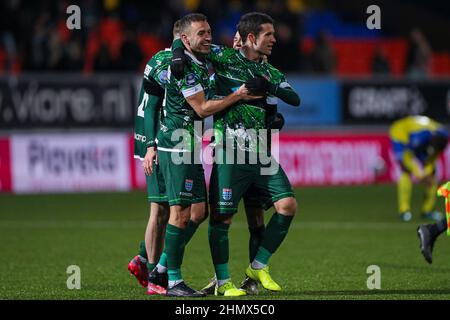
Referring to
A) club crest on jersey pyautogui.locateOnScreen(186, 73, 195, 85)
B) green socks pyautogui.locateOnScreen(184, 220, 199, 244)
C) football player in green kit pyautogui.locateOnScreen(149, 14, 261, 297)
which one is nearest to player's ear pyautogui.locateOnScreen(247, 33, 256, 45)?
football player in green kit pyautogui.locateOnScreen(149, 14, 261, 297)

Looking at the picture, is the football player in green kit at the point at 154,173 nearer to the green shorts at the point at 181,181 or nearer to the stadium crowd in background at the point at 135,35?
the green shorts at the point at 181,181

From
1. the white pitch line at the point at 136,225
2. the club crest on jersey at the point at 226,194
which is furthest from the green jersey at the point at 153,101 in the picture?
the white pitch line at the point at 136,225

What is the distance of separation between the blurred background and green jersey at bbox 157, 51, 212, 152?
10.8 metres

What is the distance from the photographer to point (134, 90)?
852 inches

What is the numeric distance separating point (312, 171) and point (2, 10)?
7.46 meters

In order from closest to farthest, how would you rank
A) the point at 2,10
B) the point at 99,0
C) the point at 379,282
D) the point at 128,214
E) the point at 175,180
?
the point at 175,180
the point at 379,282
the point at 128,214
the point at 2,10
the point at 99,0

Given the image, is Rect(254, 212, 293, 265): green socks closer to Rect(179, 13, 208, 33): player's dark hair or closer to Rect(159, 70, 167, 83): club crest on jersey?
Rect(159, 70, 167, 83): club crest on jersey

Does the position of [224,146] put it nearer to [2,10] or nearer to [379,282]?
[379,282]

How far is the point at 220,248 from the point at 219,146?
894 mm

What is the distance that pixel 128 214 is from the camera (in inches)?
688

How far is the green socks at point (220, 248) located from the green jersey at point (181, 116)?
2.48ft

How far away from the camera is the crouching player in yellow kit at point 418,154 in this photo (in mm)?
16656

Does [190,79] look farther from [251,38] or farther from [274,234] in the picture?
[274,234]
